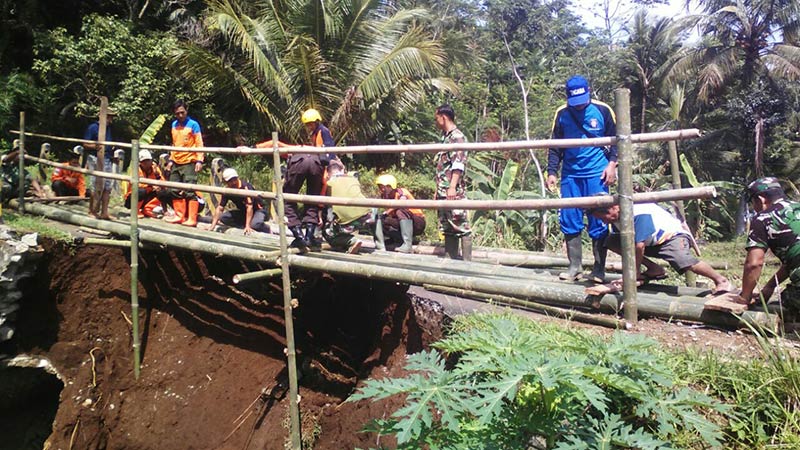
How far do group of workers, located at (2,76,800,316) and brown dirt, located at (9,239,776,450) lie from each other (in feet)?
2.53

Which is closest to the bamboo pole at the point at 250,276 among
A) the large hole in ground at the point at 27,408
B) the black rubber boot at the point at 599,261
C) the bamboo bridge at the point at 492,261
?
the bamboo bridge at the point at 492,261

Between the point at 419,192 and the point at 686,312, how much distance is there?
35.2 ft

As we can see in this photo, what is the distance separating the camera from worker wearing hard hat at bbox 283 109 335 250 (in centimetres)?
499

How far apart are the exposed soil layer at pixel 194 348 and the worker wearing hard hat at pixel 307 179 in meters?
0.62

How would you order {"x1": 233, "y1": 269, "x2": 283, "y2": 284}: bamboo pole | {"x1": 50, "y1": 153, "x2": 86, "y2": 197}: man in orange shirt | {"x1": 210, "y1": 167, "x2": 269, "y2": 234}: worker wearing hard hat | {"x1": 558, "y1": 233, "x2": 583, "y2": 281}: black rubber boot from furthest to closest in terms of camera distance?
{"x1": 50, "y1": 153, "x2": 86, "y2": 197}: man in orange shirt → {"x1": 210, "y1": 167, "x2": 269, "y2": 234}: worker wearing hard hat → {"x1": 233, "y1": 269, "x2": 283, "y2": 284}: bamboo pole → {"x1": 558, "y1": 233, "x2": 583, "y2": 281}: black rubber boot

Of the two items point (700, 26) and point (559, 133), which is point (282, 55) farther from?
point (700, 26)

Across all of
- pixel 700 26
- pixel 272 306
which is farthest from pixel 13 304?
pixel 700 26

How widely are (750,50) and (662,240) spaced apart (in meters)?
17.0

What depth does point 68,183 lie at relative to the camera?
7918mm

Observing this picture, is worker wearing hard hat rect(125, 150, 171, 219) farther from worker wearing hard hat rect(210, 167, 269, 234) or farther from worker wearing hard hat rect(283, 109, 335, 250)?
worker wearing hard hat rect(283, 109, 335, 250)

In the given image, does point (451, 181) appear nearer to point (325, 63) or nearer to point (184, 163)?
point (184, 163)

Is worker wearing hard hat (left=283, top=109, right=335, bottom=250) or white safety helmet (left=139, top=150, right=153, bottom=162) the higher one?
white safety helmet (left=139, top=150, right=153, bottom=162)

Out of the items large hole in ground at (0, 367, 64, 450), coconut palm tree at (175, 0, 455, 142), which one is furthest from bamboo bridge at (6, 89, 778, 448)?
coconut palm tree at (175, 0, 455, 142)

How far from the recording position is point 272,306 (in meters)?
5.68
